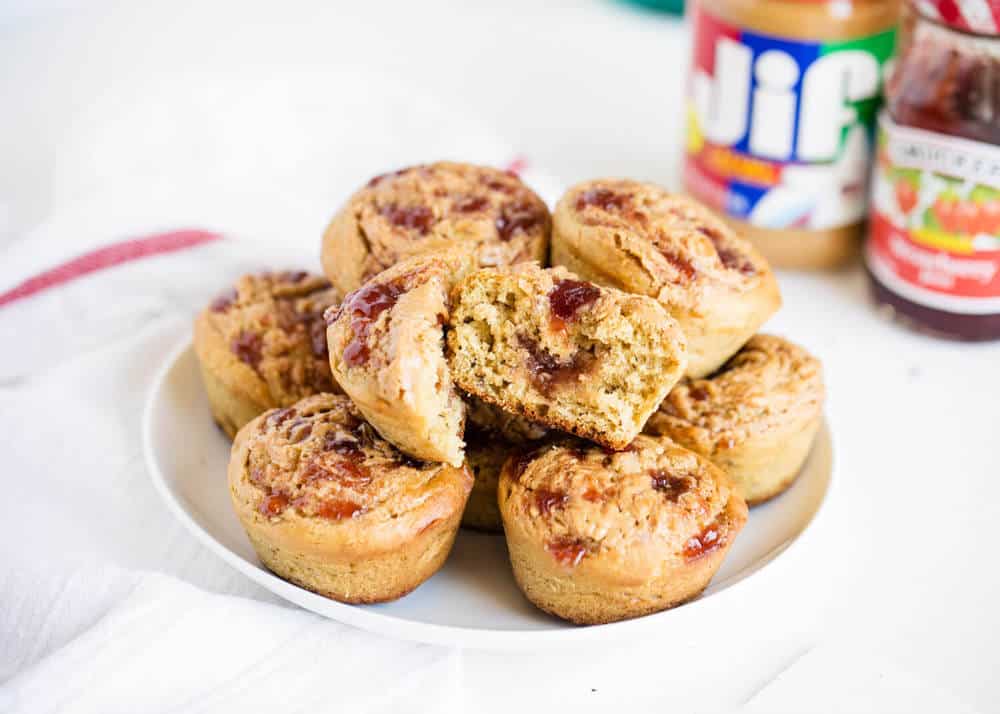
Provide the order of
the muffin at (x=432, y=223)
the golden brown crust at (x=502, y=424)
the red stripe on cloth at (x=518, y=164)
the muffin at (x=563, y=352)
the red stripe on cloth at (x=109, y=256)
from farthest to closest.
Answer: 1. the red stripe on cloth at (x=518, y=164)
2. the red stripe on cloth at (x=109, y=256)
3. the muffin at (x=432, y=223)
4. the golden brown crust at (x=502, y=424)
5. the muffin at (x=563, y=352)

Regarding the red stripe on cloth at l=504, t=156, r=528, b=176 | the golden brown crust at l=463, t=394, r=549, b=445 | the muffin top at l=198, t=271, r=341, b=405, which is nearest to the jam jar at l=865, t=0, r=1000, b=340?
the red stripe on cloth at l=504, t=156, r=528, b=176

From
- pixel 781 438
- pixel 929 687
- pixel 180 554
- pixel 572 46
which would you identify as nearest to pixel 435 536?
pixel 180 554

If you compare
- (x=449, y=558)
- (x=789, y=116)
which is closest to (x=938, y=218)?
(x=789, y=116)

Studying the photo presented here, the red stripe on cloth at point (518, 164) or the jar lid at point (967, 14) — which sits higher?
the jar lid at point (967, 14)

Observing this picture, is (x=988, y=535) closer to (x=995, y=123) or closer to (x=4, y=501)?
(x=995, y=123)

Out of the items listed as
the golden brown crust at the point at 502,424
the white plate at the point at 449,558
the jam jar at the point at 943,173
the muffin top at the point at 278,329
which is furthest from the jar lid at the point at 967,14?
the muffin top at the point at 278,329

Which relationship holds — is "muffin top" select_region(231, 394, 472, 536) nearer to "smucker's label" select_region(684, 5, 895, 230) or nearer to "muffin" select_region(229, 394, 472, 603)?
"muffin" select_region(229, 394, 472, 603)

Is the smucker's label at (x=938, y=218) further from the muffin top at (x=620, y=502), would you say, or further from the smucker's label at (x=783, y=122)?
the muffin top at (x=620, y=502)
